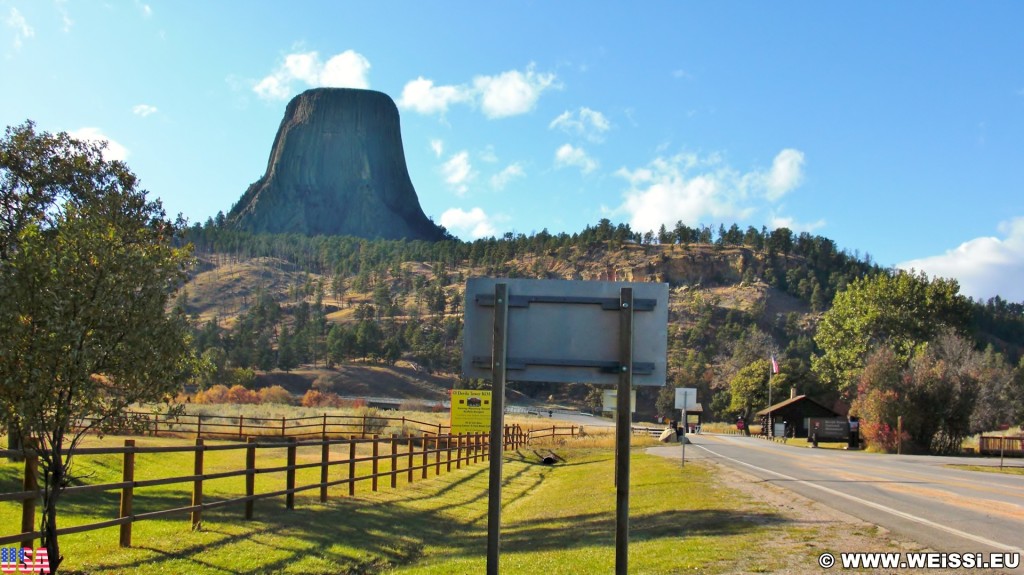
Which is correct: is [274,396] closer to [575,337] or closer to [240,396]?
[240,396]

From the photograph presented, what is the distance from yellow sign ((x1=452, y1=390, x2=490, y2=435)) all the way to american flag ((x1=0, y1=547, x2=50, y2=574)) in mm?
24946

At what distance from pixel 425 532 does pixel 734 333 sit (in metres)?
140

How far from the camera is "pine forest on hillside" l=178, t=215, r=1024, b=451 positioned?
53750 mm

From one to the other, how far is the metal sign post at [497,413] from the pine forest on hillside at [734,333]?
3646mm

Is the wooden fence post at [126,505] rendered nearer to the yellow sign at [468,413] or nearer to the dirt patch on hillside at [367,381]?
the yellow sign at [468,413]

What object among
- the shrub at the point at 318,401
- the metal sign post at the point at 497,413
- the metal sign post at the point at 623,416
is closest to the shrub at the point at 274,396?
the shrub at the point at 318,401

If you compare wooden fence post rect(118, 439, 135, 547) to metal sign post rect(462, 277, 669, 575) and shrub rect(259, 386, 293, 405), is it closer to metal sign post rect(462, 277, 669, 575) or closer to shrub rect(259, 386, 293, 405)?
metal sign post rect(462, 277, 669, 575)

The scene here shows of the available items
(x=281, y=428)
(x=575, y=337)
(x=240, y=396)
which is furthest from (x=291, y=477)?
(x=240, y=396)

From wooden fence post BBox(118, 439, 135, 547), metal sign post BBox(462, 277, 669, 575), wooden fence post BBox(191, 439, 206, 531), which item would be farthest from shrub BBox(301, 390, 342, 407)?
metal sign post BBox(462, 277, 669, 575)

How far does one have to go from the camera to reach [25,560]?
791cm

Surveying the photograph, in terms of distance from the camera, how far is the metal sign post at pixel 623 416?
251 inches

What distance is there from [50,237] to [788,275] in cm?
19087

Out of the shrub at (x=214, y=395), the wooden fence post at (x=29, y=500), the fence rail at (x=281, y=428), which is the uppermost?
Answer: the wooden fence post at (x=29, y=500)

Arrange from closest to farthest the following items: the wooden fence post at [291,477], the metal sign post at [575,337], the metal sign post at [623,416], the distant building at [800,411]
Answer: the metal sign post at [623,416], the metal sign post at [575,337], the wooden fence post at [291,477], the distant building at [800,411]
